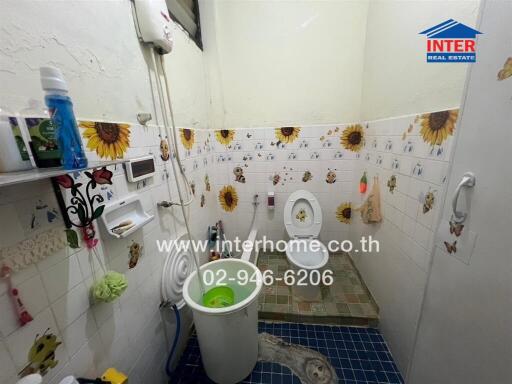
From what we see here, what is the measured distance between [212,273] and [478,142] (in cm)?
139

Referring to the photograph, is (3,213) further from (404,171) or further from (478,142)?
(404,171)

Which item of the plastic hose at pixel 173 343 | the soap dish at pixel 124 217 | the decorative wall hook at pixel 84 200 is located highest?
the decorative wall hook at pixel 84 200

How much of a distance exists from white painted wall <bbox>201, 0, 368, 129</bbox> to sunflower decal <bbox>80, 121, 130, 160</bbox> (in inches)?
45.9

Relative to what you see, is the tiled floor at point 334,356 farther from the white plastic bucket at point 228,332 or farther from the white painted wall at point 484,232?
the white painted wall at point 484,232

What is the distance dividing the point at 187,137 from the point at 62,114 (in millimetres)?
946

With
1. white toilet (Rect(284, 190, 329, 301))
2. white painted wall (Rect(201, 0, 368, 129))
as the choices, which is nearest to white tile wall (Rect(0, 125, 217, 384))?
white toilet (Rect(284, 190, 329, 301))

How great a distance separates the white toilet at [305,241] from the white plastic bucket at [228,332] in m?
0.50

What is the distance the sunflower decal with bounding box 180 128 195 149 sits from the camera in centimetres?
132

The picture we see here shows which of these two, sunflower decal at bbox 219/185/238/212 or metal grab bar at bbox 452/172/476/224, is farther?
sunflower decal at bbox 219/185/238/212

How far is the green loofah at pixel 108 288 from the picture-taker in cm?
67

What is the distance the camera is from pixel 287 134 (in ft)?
6.07

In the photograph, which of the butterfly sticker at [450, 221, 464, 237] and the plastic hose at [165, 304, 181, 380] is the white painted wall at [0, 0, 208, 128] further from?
the butterfly sticker at [450, 221, 464, 237]

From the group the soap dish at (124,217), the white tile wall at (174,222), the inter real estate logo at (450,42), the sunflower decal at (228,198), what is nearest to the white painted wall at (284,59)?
the white tile wall at (174,222)

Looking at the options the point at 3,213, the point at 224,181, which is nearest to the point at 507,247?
the point at 3,213
